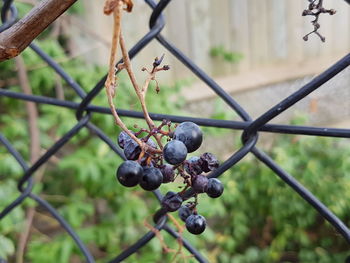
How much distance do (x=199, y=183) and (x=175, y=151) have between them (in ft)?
0.11

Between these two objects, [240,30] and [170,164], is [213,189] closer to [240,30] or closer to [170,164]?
[170,164]

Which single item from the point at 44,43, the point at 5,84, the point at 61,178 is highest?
the point at 5,84

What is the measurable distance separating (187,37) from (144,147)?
2.23m

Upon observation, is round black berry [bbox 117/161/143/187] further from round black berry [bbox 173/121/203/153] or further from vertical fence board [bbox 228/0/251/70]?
vertical fence board [bbox 228/0/251/70]

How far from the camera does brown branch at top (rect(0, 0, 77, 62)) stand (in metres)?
0.26

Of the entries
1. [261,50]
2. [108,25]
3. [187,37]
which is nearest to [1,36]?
[108,25]

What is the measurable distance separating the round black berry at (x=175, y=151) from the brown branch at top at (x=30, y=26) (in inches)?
4.0

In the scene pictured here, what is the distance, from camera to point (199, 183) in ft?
0.88

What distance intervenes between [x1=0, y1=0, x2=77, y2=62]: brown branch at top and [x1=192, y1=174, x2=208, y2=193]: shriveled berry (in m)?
0.13

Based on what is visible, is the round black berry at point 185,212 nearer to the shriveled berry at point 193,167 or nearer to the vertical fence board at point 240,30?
the shriveled berry at point 193,167

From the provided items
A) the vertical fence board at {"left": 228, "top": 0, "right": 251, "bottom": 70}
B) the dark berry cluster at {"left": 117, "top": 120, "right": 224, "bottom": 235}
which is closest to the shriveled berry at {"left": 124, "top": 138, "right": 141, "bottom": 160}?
the dark berry cluster at {"left": 117, "top": 120, "right": 224, "bottom": 235}

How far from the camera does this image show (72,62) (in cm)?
165

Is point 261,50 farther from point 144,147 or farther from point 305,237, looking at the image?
point 144,147

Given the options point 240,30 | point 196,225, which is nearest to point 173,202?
point 196,225
